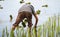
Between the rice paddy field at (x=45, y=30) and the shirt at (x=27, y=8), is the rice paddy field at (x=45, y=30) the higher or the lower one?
the lower one

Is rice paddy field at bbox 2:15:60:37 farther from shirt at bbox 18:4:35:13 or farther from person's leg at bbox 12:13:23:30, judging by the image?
shirt at bbox 18:4:35:13

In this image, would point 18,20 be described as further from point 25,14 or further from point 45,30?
point 45,30

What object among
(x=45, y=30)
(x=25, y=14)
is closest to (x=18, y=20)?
(x=25, y=14)

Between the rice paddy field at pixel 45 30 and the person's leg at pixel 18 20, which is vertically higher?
the person's leg at pixel 18 20

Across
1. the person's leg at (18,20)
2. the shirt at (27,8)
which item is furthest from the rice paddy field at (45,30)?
the shirt at (27,8)

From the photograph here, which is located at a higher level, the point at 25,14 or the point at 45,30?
the point at 25,14

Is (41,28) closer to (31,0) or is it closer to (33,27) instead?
(33,27)

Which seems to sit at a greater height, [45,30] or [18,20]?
[18,20]

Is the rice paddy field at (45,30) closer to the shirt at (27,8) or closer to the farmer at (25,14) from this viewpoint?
the farmer at (25,14)

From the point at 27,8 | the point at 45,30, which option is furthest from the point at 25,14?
the point at 45,30

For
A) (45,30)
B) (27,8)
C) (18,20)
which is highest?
(27,8)

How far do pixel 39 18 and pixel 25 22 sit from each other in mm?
176

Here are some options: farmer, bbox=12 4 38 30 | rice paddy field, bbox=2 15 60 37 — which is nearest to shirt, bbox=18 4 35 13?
farmer, bbox=12 4 38 30

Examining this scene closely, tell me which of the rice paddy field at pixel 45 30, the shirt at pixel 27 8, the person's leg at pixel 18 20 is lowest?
the rice paddy field at pixel 45 30
